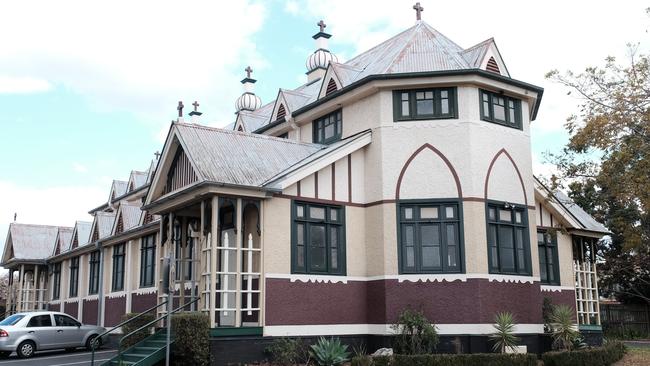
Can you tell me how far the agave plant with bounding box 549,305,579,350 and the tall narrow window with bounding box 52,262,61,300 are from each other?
27.1 meters

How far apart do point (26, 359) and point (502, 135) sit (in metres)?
17.5

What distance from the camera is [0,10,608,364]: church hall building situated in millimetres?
18234

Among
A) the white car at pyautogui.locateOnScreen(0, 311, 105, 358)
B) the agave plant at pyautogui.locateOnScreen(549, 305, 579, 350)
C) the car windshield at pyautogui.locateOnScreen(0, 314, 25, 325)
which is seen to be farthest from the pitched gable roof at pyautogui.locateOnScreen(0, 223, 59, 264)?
the agave plant at pyautogui.locateOnScreen(549, 305, 579, 350)

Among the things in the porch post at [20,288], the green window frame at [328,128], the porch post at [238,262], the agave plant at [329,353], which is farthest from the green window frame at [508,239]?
the porch post at [20,288]

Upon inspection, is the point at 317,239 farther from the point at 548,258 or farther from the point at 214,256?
the point at 548,258

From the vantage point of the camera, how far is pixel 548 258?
2328 cm

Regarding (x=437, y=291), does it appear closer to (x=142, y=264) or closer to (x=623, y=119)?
(x=623, y=119)

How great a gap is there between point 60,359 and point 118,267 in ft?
26.1

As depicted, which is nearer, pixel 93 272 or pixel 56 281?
pixel 93 272

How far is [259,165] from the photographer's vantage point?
19344mm

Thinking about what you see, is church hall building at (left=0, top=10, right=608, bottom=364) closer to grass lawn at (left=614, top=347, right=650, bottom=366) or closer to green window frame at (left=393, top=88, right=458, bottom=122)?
green window frame at (left=393, top=88, right=458, bottom=122)

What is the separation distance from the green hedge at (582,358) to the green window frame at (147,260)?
50.7 ft

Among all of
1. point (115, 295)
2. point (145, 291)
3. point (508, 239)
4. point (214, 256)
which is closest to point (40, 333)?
point (145, 291)

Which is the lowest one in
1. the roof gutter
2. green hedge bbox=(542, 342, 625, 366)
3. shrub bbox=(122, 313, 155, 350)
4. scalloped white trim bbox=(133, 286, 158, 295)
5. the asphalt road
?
the asphalt road
